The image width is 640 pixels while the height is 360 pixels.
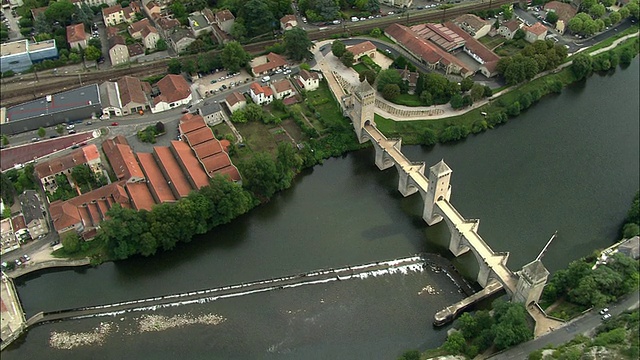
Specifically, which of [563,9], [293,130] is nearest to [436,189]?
[293,130]

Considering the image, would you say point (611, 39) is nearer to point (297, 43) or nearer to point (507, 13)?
point (507, 13)

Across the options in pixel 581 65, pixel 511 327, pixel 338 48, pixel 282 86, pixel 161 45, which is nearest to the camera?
pixel 511 327

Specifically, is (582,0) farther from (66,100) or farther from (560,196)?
(66,100)

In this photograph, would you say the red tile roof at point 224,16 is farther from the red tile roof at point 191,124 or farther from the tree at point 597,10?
the tree at point 597,10

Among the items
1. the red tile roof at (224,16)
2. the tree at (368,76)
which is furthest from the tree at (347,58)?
the red tile roof at (224,16)

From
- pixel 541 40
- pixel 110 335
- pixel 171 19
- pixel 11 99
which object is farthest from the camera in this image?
pixel 171 19

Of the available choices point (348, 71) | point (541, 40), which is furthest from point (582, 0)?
point (348, 71)

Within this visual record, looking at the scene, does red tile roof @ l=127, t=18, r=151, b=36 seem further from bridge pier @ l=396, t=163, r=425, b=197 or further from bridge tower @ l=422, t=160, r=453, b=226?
bridge tower @ l=422, t=160, r=453, b=226
